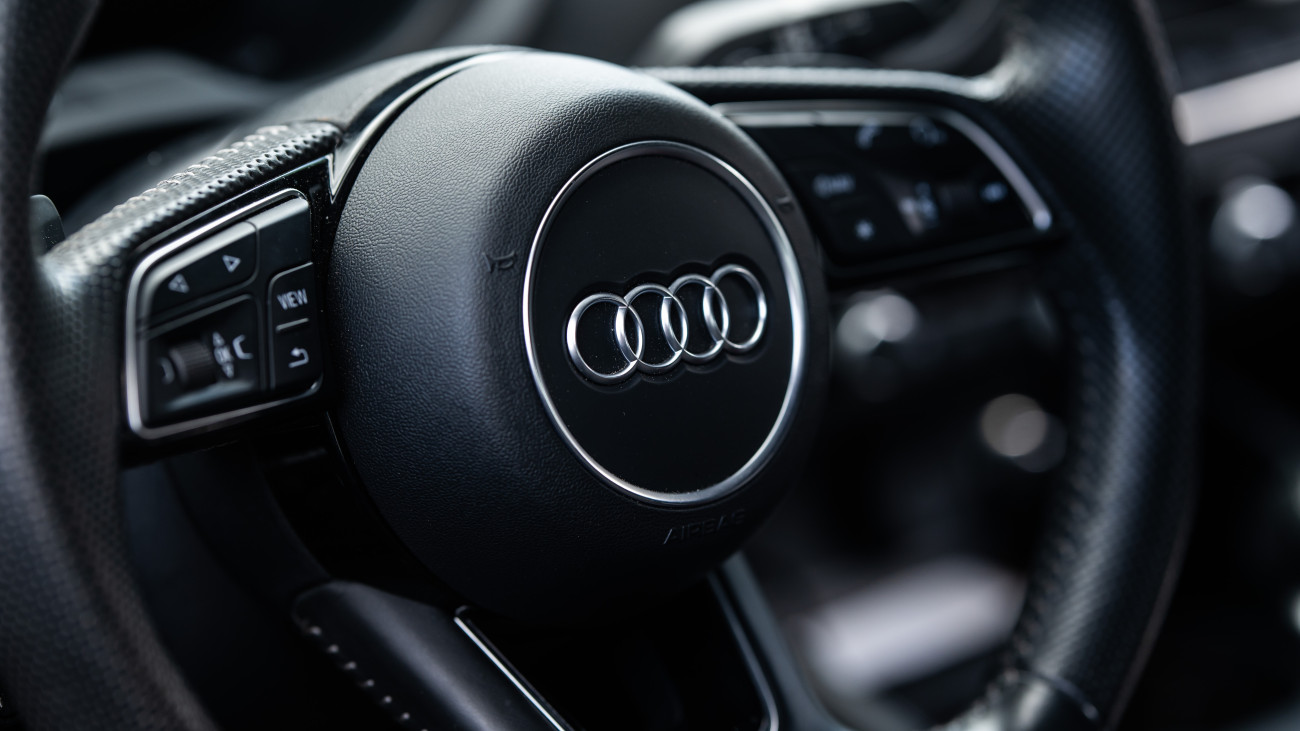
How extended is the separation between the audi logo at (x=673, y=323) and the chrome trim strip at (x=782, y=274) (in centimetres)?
3

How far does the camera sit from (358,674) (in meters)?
0.67

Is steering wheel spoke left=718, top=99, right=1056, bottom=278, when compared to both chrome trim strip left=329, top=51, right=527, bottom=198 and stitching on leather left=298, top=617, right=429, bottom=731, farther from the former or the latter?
stitching on leather left=298, top=617, right=429, bottom=731

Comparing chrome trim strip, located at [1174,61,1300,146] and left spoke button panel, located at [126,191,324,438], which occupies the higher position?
left spoke button panel, located at [126,191,324,438]

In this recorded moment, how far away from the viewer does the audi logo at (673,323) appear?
2.01 feet

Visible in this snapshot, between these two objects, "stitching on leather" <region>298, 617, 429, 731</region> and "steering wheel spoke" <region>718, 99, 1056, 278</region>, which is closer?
"stitching on leather" <region>298, 617, 429, 731</region>

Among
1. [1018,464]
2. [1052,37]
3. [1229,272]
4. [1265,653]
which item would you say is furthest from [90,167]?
[1265,653]

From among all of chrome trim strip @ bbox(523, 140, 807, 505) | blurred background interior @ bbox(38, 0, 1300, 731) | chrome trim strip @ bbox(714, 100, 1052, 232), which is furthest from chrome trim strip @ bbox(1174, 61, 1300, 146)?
chrome trim strip @ bbox(523, 140, 807, 505)

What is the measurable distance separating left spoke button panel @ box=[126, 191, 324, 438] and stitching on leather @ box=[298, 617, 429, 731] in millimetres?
174

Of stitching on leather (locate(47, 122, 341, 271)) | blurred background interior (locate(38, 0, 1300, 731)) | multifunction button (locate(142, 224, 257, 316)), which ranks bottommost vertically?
blurred background interior (locate(38, 0, 1300, 731))

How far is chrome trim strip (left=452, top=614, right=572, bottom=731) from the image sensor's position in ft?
2.14

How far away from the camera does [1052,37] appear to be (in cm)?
94

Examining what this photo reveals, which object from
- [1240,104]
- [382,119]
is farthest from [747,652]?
[1240,104]

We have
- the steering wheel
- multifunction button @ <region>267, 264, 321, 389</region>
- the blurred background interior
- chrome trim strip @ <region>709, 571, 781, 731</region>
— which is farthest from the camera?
the blurred background interior

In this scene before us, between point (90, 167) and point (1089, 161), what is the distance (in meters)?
0.87
